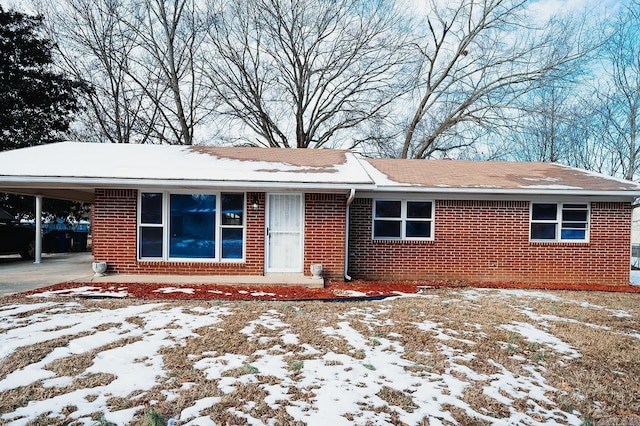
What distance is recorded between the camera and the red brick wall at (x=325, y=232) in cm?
882

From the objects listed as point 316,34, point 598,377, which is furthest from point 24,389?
point 316,34

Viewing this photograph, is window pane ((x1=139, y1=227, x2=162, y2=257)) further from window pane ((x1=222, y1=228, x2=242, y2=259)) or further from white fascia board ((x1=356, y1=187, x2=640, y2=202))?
white fascia board ((x1=356, y1=187, x2=640, y2=202))

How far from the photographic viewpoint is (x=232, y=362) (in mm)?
3859

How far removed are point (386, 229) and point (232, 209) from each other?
402cm

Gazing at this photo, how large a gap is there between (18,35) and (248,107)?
1091 centimetres

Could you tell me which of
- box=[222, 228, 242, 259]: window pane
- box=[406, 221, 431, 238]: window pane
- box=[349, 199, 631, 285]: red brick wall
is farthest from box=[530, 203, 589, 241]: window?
box=[222, 228, 242, 259]: window pane

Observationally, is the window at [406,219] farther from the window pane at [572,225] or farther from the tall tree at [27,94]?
the tall tree at [27,94]

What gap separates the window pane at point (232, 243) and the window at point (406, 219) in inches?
139

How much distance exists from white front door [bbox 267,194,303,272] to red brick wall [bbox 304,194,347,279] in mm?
217

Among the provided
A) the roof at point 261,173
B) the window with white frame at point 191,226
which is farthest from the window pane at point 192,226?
the roof at point 261,173

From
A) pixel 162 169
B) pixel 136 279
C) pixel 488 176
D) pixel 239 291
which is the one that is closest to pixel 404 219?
pixel 488 176

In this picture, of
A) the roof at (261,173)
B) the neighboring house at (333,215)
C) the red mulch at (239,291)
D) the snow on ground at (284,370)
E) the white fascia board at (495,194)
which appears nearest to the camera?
the snow on ground at (284,370)

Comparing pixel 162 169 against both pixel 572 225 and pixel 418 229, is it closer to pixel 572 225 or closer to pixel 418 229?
pixel 418 229

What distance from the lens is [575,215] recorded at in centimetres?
988
